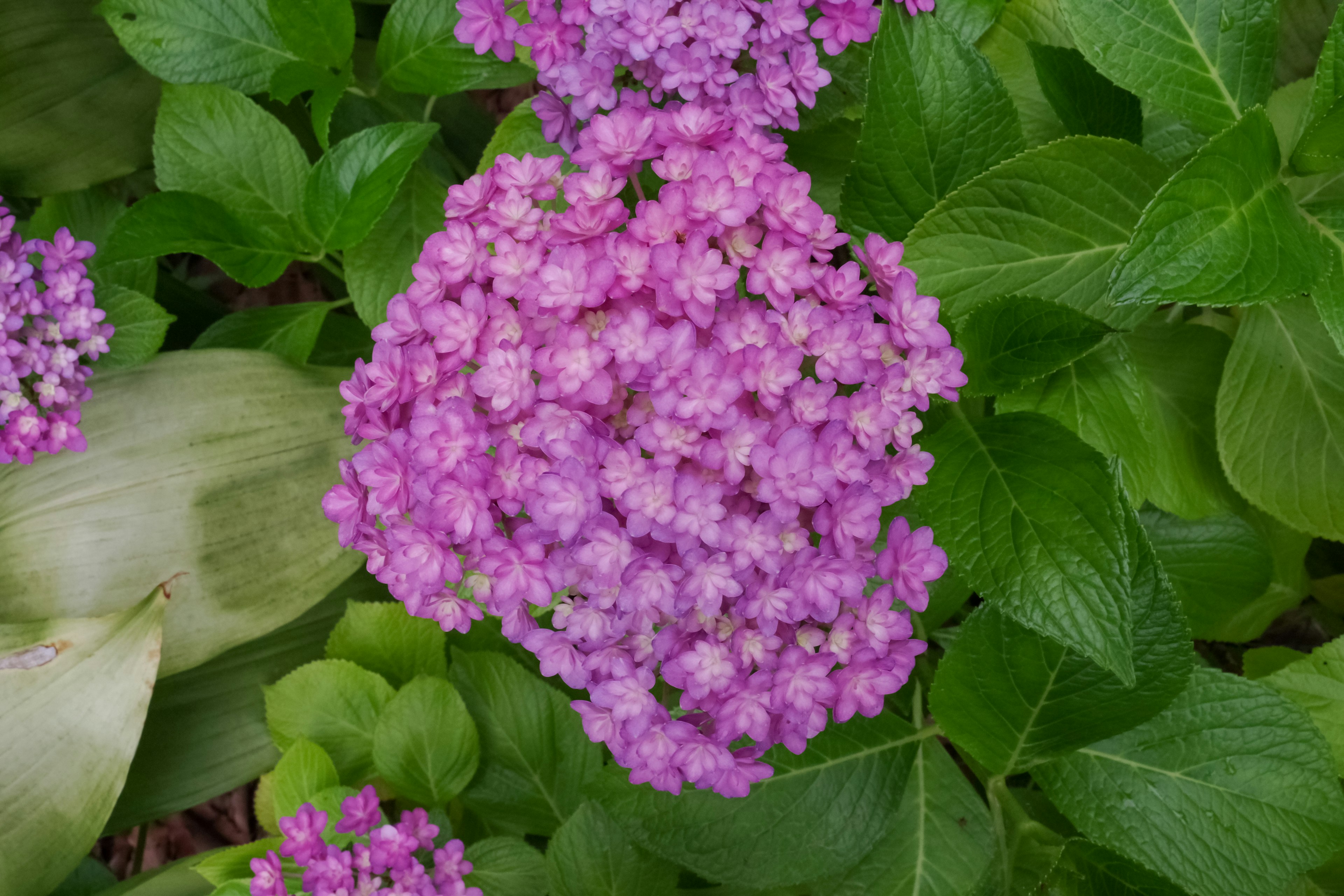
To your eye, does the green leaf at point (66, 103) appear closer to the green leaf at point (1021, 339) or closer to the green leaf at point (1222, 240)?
the green leaf at point (1021, 339)

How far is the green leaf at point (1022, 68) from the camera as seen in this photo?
1.10 m

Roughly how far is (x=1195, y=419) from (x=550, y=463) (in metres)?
0.77

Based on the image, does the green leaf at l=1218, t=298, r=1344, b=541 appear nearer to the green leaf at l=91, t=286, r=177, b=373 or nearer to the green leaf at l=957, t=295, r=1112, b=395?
the green leaf at l=957, t=295, r=1112, b=395

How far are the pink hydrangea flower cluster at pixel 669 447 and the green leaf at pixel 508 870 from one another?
1.67 ft

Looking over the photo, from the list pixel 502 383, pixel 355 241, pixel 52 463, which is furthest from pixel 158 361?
pixel 502 383

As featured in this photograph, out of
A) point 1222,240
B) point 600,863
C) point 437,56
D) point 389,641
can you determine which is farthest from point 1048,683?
point 437,56

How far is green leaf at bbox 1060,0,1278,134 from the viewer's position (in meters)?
0.86

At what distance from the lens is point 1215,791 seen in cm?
91

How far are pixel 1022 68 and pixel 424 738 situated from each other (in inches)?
40.4

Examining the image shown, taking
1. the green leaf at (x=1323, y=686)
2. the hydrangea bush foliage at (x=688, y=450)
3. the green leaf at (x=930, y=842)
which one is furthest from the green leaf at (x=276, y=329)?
the green leaf at (x=1323, y=686)

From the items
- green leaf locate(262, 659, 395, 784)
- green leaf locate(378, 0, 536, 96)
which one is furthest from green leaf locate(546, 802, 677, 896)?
green leaf locate(378, 0, 536, 96)

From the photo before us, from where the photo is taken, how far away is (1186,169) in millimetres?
723

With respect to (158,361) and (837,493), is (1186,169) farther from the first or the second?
(158,361)

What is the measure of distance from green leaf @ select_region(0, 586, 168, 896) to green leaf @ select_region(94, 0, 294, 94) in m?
0.64
